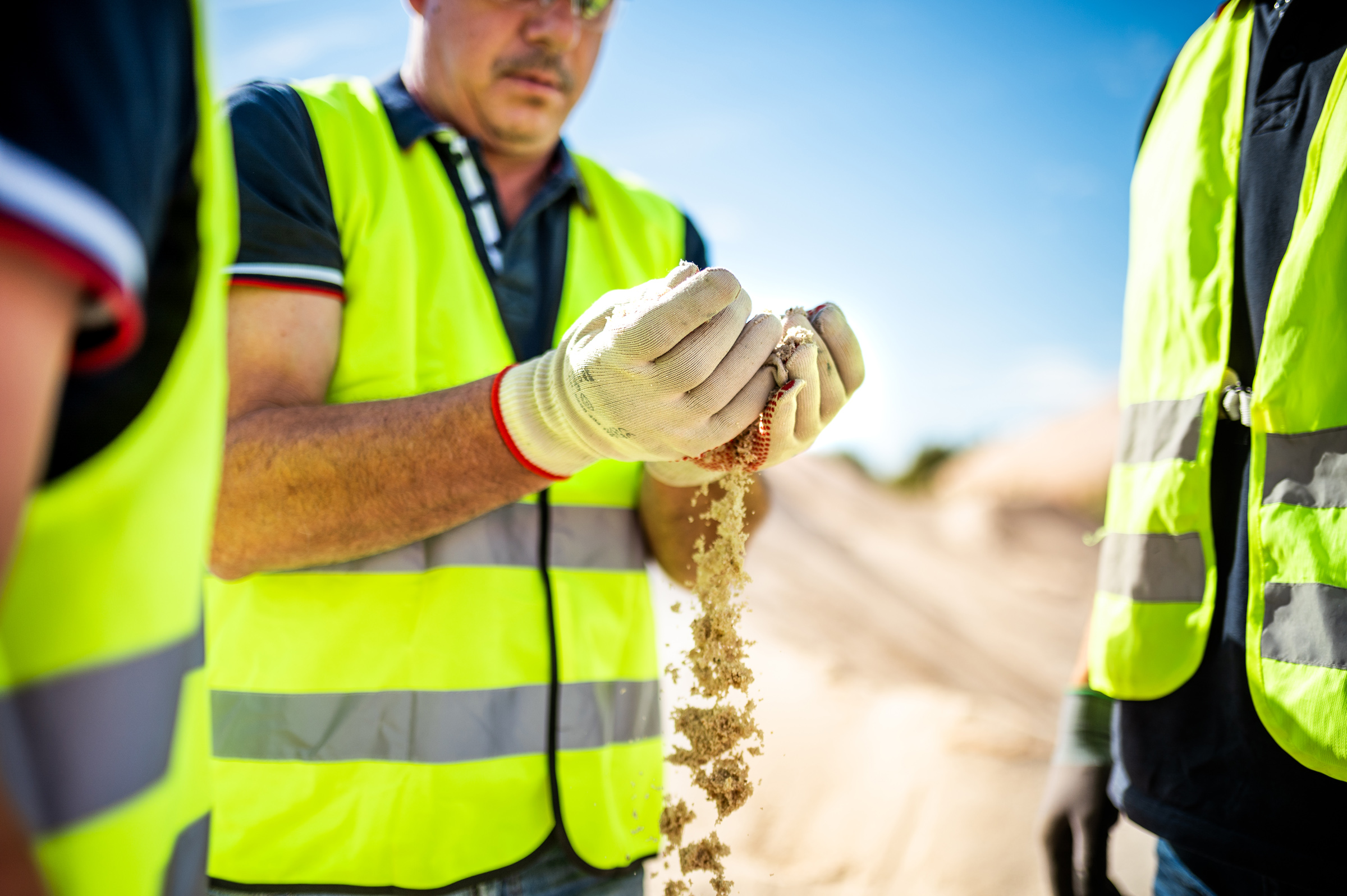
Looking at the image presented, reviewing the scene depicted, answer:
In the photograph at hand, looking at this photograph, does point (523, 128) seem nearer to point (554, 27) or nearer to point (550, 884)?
point (554, 27)

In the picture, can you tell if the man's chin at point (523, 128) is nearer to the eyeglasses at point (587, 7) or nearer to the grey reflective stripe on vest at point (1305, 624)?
the eyeglasses at point (587, 7)

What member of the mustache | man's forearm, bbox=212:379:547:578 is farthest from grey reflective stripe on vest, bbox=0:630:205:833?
the mustache

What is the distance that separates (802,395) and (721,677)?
1.73 ft

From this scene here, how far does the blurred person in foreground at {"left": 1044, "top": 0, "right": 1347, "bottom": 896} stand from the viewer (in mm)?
1354

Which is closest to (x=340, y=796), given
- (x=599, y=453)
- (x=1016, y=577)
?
(x=599, y=453)

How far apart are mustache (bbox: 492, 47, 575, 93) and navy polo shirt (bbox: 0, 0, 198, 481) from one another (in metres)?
1.31

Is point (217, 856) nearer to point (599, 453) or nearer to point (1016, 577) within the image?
point (599, 453)

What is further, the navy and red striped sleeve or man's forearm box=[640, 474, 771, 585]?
man's forearm box=[640, 474, 771, 585]

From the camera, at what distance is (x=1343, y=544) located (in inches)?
53.1

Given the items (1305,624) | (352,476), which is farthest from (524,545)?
(1305,624)

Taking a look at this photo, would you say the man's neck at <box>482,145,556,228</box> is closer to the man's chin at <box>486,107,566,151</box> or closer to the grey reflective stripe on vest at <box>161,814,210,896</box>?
the man's chin at <box>486,107,566,151</box>

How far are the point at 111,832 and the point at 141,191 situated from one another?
0.46 m

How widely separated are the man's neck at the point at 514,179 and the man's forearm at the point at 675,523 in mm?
678

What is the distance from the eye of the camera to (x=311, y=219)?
55.7 inches
